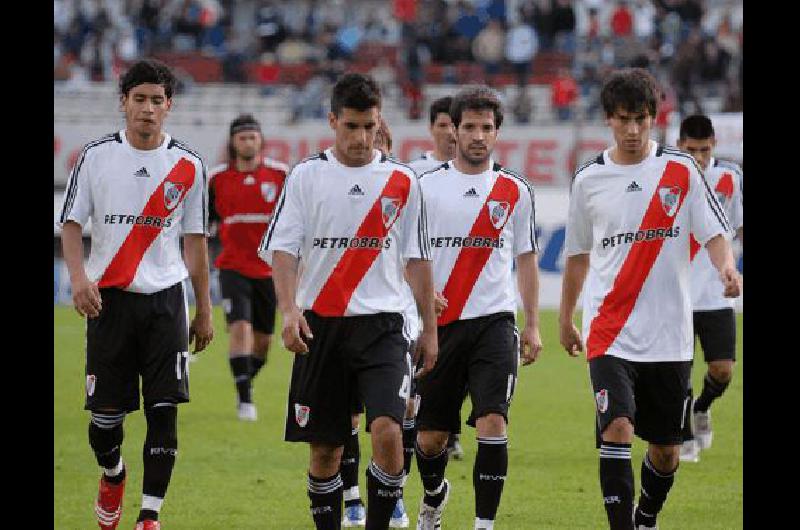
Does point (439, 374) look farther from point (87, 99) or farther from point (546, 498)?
point (87, 99)

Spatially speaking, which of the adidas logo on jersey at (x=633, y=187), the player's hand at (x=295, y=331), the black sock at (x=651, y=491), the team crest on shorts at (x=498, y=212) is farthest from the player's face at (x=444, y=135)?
the player's hand at (x=295, y=331)

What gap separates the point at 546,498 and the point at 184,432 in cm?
439

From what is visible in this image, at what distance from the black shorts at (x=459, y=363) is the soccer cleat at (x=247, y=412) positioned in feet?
19.3

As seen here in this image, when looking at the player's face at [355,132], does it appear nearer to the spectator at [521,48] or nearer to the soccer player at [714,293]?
the soccer player at [714,293]

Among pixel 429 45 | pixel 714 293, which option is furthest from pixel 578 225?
pixel 429 45

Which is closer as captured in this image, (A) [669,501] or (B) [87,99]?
(A) [669,501]

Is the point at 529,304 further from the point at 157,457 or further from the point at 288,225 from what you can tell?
the point at 157,457

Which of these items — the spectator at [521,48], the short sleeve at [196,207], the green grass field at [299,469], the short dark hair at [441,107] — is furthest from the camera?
the spectator at [521,48]

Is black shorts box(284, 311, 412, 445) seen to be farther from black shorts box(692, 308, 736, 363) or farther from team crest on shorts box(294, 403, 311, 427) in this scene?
black shorts box(692, 308, 736, 363)

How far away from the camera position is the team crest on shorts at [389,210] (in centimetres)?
763

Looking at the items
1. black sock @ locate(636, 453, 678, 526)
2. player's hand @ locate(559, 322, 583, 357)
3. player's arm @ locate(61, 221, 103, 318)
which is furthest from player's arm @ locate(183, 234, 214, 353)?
black sock @ locate(636, 453, 678, 526)
